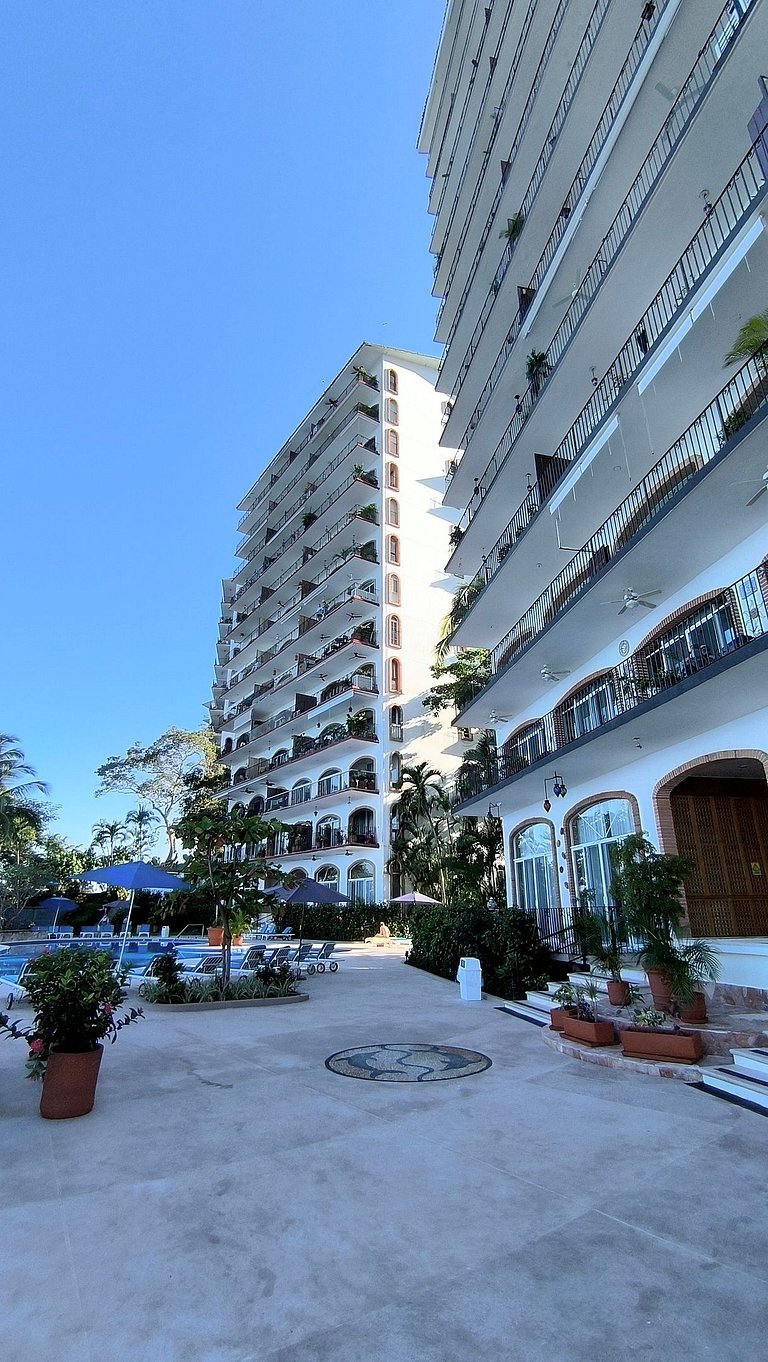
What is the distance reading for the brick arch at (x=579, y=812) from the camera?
47.2 feet

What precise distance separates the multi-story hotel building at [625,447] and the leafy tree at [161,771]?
123ft

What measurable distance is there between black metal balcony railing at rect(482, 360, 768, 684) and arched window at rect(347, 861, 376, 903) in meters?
18.0

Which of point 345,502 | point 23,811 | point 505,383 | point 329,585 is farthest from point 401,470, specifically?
point 23,811

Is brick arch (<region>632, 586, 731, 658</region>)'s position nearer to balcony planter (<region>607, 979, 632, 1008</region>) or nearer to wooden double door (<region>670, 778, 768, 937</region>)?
wooden double door (<region>670, 778, 768, 937</region>)

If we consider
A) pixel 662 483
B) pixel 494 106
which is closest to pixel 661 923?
pixel 662 483

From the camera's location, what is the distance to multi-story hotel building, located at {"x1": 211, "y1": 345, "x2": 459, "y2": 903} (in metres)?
35.1

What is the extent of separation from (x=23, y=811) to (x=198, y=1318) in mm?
37949

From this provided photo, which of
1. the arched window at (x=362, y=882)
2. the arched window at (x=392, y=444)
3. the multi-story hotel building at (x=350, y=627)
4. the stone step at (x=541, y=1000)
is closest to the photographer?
the stone step at (x=541, y=1000)

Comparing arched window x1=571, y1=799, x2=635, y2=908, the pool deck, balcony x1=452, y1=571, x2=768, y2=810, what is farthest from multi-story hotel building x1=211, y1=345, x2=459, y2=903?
the pool deck

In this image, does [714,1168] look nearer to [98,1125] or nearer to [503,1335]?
[503,1335]

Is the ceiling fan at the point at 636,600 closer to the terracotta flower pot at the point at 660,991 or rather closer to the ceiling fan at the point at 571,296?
the terracotta flower pot at the point at 660,991

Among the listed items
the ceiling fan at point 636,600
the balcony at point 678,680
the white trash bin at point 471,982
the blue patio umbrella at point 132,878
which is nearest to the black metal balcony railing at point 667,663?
the balcony at point 678,680

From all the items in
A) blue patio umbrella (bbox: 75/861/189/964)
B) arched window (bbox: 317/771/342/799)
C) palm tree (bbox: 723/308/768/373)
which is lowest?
blue patio umbrella (bbox: 75/861/189/964)

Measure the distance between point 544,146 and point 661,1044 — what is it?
22.1 metres
